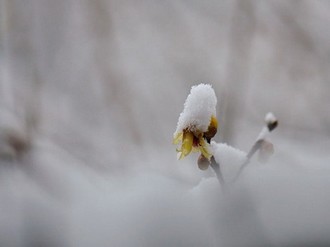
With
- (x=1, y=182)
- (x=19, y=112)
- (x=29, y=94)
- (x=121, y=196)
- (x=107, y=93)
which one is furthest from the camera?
(x=107, y=93)

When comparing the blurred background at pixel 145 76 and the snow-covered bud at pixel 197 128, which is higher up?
the blurred background at pixel 145 76

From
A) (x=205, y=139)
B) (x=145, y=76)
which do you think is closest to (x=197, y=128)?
(x=205, y=139)

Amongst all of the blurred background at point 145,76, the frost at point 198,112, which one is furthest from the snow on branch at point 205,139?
the blurred background at point 145,76

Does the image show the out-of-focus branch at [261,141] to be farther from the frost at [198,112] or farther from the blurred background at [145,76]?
the blurred background at [145,76]

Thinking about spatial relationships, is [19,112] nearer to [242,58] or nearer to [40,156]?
[40,156]

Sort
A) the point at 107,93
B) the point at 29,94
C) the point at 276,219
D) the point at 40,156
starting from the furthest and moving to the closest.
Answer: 1. the point at 107,93
2. the point at 29,94
3. the point at 40,156
4. the point at 276,219

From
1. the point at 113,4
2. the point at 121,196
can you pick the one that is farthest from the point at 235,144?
the point at 121,196
